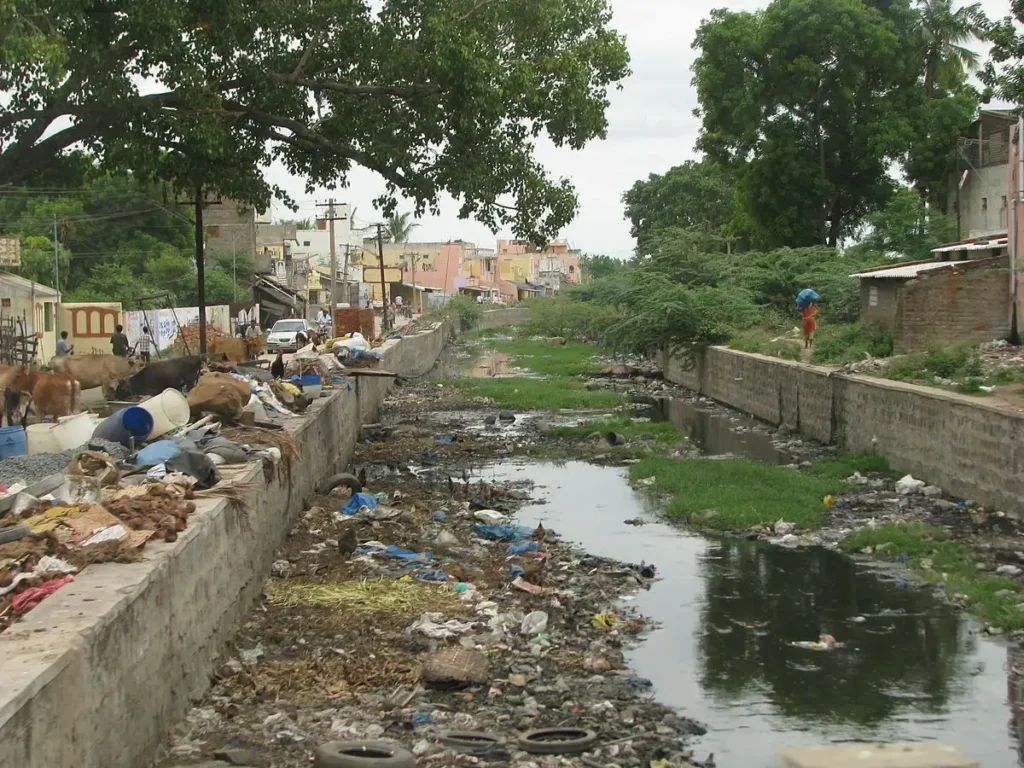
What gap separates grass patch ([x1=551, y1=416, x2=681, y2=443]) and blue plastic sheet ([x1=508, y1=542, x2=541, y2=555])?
32.4 ft

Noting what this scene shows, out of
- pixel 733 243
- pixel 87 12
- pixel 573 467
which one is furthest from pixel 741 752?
pixel 733 243

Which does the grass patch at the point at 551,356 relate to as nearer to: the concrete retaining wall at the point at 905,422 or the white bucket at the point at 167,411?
the concrete retaining wall at the point at 905,422

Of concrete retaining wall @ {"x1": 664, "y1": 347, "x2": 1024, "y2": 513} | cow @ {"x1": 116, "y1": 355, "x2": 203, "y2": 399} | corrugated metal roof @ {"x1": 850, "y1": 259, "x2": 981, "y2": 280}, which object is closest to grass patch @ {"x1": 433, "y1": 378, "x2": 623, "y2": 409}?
concrete retaining wall @ {"x1": 664, "y1": 347, "x2": 1024, "y2": 513}

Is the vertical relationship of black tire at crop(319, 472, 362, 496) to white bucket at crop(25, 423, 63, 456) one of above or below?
below

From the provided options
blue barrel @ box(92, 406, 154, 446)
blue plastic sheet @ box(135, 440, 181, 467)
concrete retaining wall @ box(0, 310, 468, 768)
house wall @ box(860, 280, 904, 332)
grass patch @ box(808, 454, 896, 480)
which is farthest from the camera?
house wall @ box(860, 280, 904, 332)

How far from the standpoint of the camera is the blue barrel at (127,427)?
12266 mm

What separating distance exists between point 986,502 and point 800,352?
12.1 metres

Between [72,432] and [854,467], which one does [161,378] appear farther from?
[854,467]

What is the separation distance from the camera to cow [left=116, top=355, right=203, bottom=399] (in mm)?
15961

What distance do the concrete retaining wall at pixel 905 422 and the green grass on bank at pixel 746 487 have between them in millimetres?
862

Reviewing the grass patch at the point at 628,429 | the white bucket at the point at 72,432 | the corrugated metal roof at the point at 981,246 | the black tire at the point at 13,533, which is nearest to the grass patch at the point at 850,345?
the corrugated metal roof at the point at 981,246

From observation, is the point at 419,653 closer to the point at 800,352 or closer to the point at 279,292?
the point at 800,352

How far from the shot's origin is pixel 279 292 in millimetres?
57219

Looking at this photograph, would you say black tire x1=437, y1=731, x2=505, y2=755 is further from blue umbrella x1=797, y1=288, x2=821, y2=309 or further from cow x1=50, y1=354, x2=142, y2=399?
blue umbrella x1=797, y1=288, x2=821, y2=309
